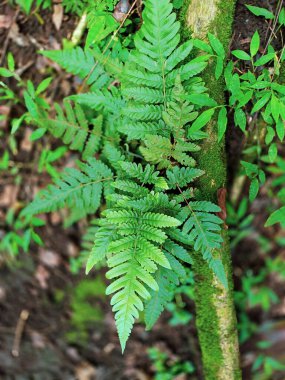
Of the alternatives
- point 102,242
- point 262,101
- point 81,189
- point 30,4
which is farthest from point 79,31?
point 102,242

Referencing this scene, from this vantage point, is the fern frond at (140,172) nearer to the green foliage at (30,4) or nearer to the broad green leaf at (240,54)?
the broad green leaf at (240,54)

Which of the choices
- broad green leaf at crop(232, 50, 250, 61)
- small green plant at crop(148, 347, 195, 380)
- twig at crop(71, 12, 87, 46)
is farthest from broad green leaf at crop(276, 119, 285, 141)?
small green plant at crop(148, 347, 195, 380)

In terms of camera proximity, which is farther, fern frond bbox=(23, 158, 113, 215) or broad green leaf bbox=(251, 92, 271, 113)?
fern frond bbox=(23, 158, 113, 215)

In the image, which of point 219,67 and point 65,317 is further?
point 65,317

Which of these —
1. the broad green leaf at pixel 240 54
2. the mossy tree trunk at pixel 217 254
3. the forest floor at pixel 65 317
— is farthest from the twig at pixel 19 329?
the broad green leaf at pixel 240 54

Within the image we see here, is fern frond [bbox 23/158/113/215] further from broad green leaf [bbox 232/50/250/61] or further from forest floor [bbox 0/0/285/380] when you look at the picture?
broad green leaf [bbox 232/50/250/61]

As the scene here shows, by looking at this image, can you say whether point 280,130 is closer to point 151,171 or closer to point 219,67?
point 219,67
